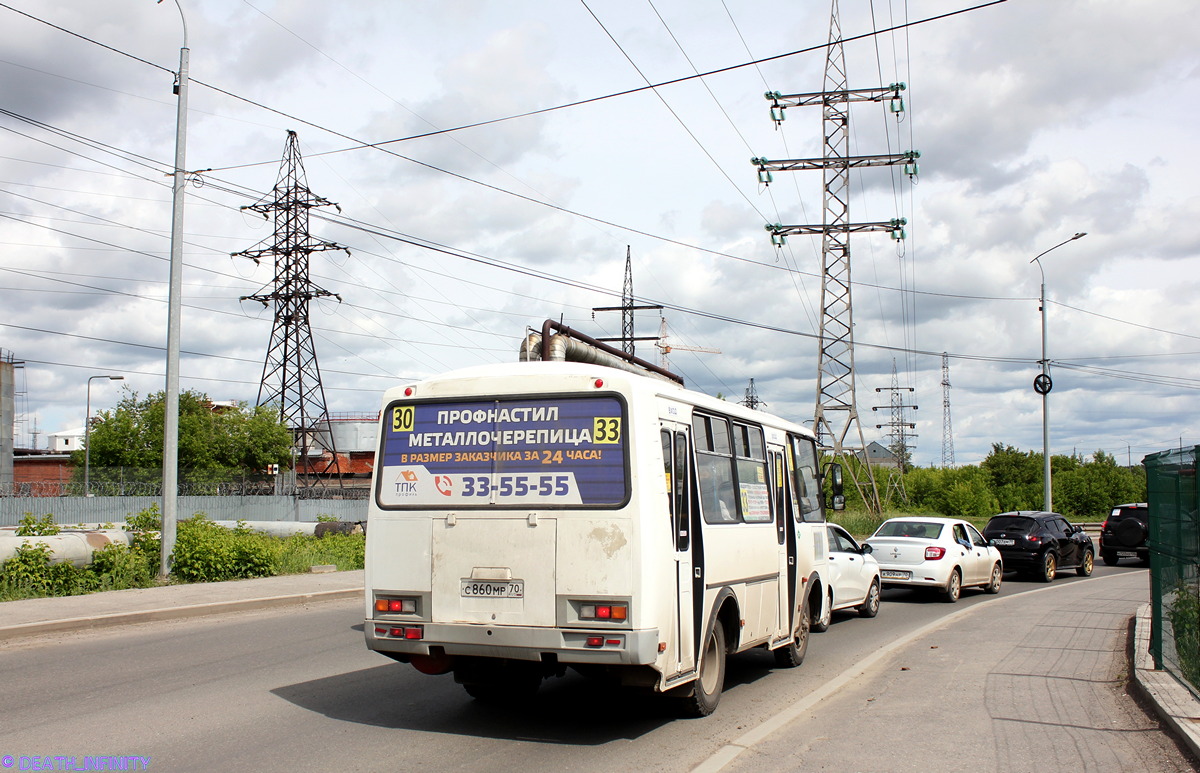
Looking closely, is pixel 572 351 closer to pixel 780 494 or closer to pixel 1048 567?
pixel 780 494

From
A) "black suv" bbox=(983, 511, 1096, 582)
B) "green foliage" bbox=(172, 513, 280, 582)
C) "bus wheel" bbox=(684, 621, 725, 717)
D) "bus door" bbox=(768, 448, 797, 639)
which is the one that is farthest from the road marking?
"green foliage" bbox=(172, 513, 280, 582)

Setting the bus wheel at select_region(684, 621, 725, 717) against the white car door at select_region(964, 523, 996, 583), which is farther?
the white car door at select_region(964, 523, 996, 583)

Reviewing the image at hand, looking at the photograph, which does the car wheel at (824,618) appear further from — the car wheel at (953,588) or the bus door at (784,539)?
the car wheel at (953,588)

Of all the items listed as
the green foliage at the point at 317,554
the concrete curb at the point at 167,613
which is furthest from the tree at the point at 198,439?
the concrete curb at the point at 167,613

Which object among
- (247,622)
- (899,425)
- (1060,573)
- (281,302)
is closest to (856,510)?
(1060,573)

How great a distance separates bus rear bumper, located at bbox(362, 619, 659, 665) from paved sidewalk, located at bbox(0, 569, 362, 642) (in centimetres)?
688

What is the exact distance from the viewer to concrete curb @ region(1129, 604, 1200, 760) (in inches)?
275

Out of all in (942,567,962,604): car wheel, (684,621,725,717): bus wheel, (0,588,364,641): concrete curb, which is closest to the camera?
(684,621,725,717): bus wheel

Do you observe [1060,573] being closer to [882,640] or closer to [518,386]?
[882,640]

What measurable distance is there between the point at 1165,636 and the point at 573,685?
19.2 feet

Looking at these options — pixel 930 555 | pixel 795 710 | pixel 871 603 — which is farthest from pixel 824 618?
pixel 930 555

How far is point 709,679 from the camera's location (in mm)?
8297

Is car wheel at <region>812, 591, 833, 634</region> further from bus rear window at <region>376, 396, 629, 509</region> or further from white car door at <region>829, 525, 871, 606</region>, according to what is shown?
bus rear window at <region>376, 396, 629, 509</region>

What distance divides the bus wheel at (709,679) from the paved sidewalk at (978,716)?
1.73 feet
